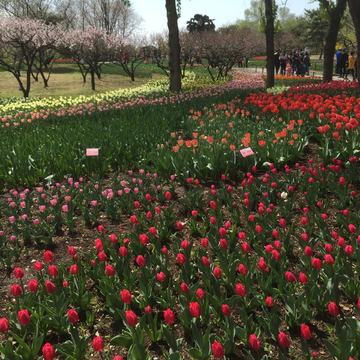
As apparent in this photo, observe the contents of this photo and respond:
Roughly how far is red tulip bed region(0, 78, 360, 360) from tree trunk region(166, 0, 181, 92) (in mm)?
8324

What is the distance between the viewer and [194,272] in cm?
247

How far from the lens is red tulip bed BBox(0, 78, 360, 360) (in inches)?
73.8

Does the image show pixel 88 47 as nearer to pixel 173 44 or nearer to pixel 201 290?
pixel 173 44

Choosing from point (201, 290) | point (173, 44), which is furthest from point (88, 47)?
point (201, 290)

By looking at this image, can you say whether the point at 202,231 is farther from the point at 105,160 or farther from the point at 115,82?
the point at 115,82

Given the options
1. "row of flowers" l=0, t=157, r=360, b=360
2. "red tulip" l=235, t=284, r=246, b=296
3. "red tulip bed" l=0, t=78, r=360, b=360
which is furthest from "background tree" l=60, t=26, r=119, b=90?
"red tulip" l=235, t=284, r=246, b=296

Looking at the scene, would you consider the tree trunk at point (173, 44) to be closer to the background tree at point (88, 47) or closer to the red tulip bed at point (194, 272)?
the red tulip bed at point (194, 272)

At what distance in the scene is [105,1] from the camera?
144 ft

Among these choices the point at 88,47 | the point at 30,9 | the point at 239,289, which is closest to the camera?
the point at 239,289

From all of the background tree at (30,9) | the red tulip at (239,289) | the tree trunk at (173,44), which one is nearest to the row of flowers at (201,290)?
the red tulip at (239,289)

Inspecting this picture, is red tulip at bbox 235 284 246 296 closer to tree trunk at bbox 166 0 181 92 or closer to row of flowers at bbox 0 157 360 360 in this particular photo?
row of flowers at bbox 0 157 360 360

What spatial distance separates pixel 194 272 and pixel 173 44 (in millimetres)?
11130

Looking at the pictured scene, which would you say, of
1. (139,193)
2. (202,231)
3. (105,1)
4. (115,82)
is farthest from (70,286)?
(105,1)

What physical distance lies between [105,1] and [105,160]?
154ft
